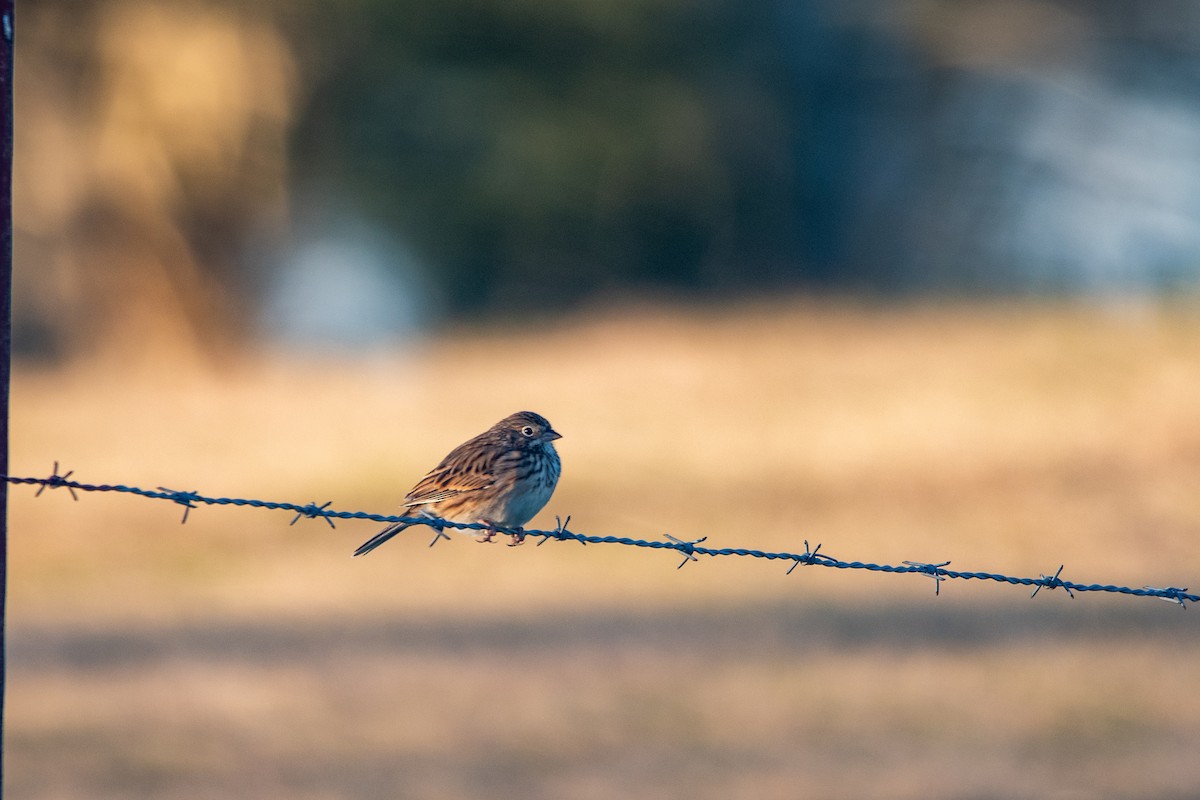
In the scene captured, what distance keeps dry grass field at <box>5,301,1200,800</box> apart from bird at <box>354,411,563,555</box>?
135 inches

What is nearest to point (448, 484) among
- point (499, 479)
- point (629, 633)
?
point (499, 479)

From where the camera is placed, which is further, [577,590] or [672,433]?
[672,433]

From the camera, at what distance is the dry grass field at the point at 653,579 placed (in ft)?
35.0

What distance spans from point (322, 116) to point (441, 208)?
415 cm

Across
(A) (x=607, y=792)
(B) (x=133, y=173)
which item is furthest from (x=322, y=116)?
(A) (x=607, y=792)

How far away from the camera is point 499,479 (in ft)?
22.8

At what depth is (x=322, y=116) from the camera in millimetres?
26406

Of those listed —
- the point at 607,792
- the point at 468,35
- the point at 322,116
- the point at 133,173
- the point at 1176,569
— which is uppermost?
the point at 468,35

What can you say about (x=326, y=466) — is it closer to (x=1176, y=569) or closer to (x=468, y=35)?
(x=1176, y=569)

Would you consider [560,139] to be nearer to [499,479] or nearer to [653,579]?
[653,579]

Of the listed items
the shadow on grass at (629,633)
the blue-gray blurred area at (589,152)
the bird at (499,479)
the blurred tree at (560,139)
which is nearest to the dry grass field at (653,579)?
the shadow on grass at (629,633)

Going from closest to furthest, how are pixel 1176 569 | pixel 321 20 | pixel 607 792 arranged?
pixel 607 792 → pixel 1176 569 → pixel 321 20

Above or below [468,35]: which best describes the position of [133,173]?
below

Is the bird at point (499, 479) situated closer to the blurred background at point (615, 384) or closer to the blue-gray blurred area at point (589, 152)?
the blurred background at point (615, 384)
